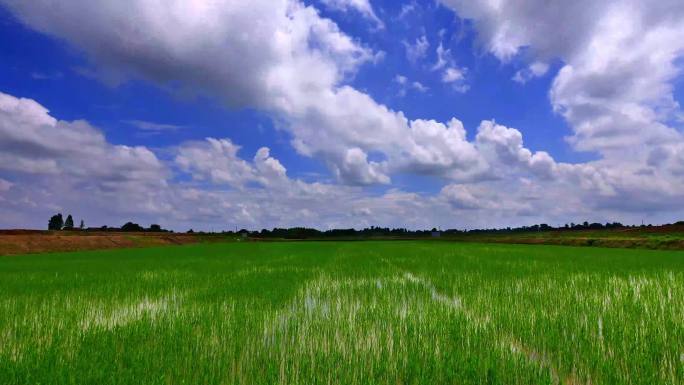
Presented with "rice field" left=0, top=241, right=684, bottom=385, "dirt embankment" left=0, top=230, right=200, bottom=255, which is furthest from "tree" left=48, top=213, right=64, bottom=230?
"rice field" left=0, top=241, right=684, bottom=385

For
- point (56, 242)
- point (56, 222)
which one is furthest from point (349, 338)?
point (56, 222)

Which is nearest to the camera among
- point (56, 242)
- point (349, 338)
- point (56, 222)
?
point (349, 338)

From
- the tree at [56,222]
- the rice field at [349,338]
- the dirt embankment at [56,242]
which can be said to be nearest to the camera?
the rice field at [349,338]

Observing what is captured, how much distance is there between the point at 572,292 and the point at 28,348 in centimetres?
1016

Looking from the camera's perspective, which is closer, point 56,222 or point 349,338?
point 349,338

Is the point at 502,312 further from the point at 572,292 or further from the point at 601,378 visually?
the point at 572,292

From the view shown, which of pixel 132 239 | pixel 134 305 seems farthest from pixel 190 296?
pixel 132 239

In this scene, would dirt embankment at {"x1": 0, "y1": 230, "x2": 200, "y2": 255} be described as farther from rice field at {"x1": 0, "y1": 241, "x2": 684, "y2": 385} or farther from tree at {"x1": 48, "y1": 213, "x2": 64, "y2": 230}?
tree at {"x1": 48, "y1": 213, "x2": 64, "y2": 230}

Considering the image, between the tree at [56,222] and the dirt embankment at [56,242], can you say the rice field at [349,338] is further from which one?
the tree at [56,222]

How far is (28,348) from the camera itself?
15.6 ft

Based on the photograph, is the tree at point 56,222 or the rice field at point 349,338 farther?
the tree at point 56,222

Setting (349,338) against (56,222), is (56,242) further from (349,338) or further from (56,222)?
(56,222)

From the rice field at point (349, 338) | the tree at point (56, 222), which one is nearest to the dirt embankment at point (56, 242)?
the rice field at point (349, 338)

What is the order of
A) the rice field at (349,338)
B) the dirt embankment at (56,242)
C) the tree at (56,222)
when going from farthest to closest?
1. the tree at (56,222)
2. the dirt embankment at (56,242)
3. the rice field at (349,338)
